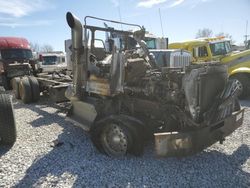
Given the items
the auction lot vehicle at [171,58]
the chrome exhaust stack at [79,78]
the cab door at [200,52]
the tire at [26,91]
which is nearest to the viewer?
the chrome exhaust stack at [79,78]

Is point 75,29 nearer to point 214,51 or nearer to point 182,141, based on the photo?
point 182,141

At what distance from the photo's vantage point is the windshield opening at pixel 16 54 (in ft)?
44.2

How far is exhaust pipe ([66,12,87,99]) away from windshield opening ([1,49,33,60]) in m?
9.78

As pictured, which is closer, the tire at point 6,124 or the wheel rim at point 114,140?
the wheel rim at point 114,140

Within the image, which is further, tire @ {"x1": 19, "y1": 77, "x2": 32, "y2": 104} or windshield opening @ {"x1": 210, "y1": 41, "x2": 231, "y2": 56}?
windshield opening @ {"x1": 210, "y1": 41, "x2": 231, "y2": 56}

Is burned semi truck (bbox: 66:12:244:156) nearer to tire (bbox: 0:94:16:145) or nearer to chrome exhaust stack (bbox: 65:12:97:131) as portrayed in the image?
chrome exhaust stack (bbox: 65:12:97:131)

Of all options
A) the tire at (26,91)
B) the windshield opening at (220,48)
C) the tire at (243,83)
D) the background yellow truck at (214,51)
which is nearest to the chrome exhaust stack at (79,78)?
the tire at (26,91)

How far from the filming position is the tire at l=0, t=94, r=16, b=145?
15.4ft

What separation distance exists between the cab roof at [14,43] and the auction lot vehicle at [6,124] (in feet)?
32.1

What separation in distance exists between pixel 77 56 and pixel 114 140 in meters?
1.81

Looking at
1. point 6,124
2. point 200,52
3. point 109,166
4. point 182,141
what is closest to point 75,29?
point 6,124

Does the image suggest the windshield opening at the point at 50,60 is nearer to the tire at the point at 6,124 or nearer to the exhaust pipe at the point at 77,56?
the exhaust pipe at the point at 77,56

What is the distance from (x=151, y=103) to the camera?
4.11m

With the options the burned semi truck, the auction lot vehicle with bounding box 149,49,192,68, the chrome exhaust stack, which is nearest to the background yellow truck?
the auction lot vehicle with bounding box 149,49,192,68
